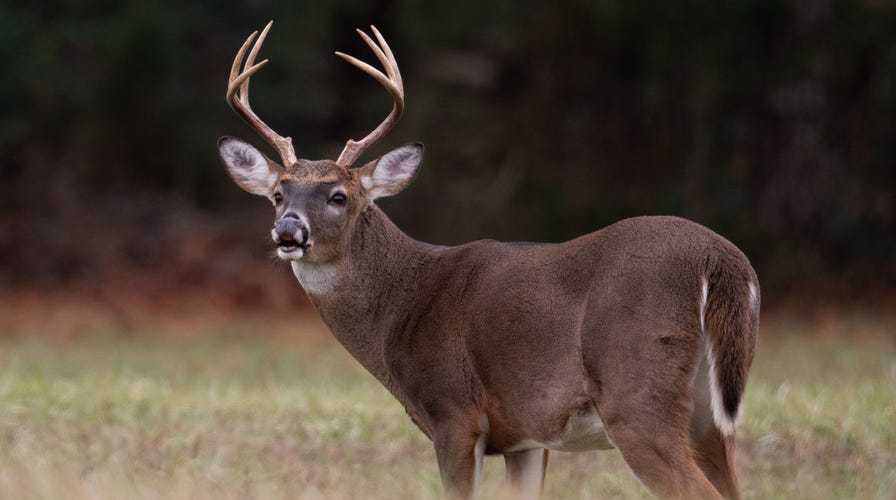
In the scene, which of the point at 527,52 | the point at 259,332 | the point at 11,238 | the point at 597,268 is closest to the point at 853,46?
the point at 527,52

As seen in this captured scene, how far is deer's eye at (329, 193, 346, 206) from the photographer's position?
6.80 metres

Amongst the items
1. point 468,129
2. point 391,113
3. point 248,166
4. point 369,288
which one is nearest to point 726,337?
point 369,288

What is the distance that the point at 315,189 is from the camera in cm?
677

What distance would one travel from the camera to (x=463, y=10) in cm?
1911

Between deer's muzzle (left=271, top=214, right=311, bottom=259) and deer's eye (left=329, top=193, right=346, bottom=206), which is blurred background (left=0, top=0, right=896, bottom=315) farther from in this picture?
deer's muzzle (left=271, top=214, right=311, bottom=259)

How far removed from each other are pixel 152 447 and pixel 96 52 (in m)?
11.6

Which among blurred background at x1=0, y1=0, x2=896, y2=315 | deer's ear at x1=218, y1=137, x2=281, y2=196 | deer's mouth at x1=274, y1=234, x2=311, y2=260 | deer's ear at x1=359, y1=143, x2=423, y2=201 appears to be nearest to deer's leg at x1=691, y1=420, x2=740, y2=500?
deer's mouth at x1=274, y1=234, x2=311, y2=260

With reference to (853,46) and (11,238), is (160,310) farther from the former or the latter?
(853,46)

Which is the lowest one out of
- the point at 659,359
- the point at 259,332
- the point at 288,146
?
the point at 259,332

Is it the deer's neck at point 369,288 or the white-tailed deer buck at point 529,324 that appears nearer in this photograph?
the white-tailed deer buck at point 529,324

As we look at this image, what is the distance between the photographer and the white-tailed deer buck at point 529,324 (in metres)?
5.41

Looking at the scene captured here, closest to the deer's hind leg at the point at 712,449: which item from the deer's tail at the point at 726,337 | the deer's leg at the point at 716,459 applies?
the deer's leg at the point at 716,459

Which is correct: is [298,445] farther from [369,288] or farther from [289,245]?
[289,245]

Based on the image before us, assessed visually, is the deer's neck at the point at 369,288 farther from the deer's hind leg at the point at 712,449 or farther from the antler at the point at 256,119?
the deer's hind leg at the point at 712,449
